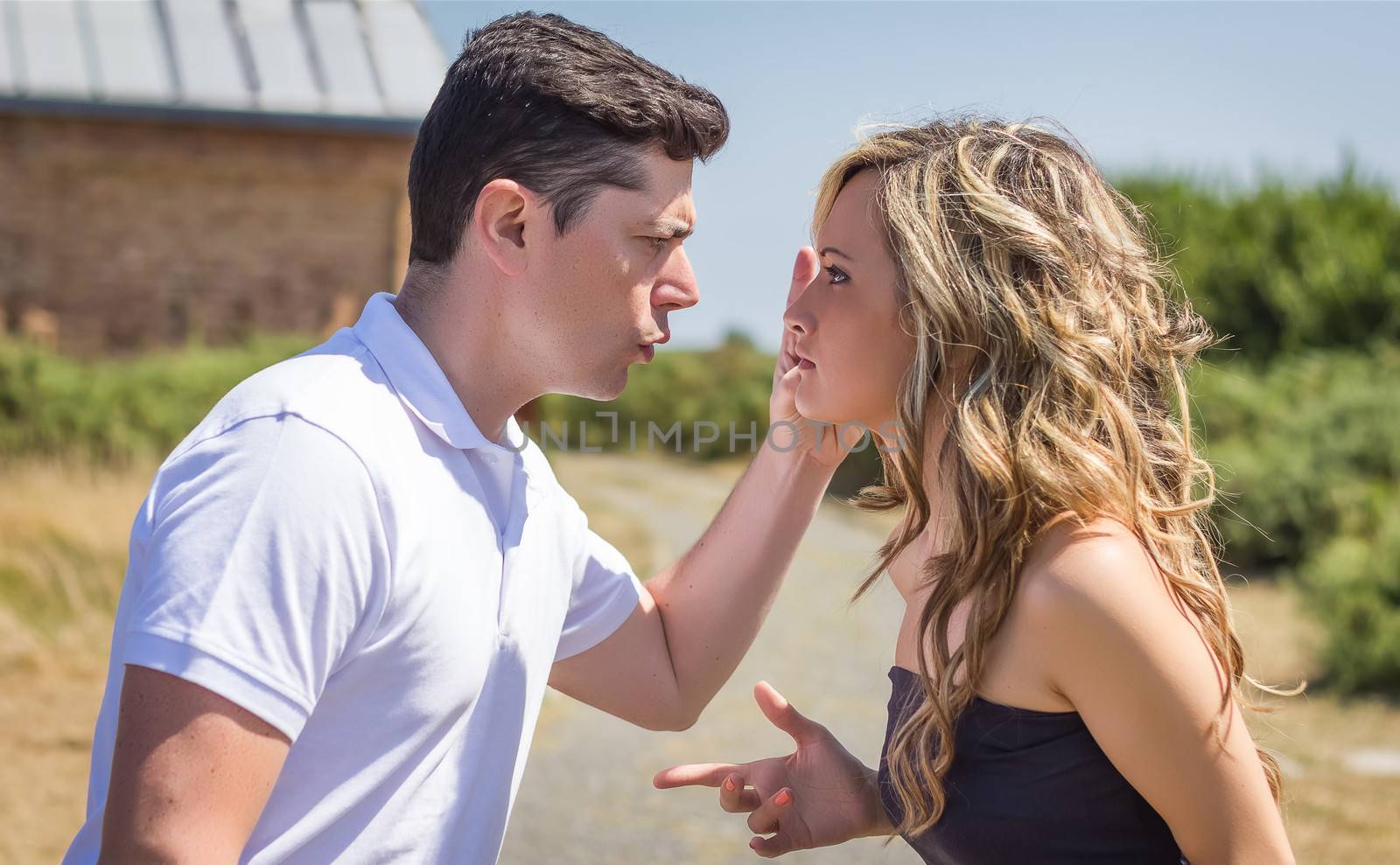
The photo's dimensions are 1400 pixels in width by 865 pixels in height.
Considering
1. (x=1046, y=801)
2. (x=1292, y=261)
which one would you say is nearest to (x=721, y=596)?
(x=1046, y=801)

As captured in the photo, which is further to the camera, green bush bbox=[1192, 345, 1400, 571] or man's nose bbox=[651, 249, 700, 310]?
green bush bbox=[1192, 345, 1400, 571]

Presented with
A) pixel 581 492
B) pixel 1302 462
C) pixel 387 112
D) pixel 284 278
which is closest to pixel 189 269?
pixel 284 278

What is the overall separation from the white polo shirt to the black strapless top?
80 cm

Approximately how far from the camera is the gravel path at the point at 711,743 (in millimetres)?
5621

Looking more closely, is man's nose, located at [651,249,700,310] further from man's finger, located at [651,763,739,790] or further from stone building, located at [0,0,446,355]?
stone building, located at [0,0,446,355]

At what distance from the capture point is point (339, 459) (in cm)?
174

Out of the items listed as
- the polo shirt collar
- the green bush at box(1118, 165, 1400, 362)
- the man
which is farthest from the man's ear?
the green bush at box(1118, 165, 1400, 362)

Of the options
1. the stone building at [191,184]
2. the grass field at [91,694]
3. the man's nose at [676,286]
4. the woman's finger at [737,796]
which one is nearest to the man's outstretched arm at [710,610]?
the woman's finger at [737,796]

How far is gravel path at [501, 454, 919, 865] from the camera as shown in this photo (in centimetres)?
562

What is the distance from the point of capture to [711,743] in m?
7.00

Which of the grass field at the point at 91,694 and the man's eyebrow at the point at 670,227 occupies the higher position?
the man's eyebrow at the point at 670,227

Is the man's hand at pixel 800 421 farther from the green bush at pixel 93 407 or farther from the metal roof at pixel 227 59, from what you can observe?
the metal roof at pixel 227 59

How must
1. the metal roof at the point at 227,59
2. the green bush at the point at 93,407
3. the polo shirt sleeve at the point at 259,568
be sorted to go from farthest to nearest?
1. the metal roof at the point at 227,59
2. the green bush at the point at 93,407
3. the polo shirt sleeve at the point at 259,568

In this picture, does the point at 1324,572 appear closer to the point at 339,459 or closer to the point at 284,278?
the point at 339,459
